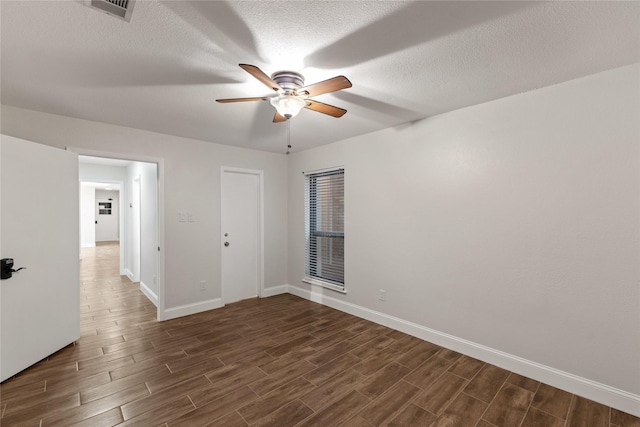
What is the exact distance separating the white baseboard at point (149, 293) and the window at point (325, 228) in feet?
7.91

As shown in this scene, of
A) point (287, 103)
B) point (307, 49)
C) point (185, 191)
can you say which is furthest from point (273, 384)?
point (185, 191)

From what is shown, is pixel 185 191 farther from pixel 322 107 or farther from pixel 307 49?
pixel 307 49

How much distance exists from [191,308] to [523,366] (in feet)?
12.9

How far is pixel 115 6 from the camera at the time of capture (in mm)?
1433

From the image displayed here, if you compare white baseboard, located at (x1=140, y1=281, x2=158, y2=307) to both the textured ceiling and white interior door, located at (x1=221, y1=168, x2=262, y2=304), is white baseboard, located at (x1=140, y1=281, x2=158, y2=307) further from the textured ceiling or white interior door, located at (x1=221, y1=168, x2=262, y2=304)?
the textured ceiling

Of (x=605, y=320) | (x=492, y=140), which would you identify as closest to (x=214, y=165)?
(x=492, y=140)

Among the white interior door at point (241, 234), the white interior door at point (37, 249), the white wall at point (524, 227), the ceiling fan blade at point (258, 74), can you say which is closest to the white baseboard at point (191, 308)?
the white interior door at point (241, 234)

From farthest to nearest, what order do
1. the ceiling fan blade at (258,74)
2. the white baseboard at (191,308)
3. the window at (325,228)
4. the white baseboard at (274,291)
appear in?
the white baseboard at (274,291) < the window at (325,228) < the white baseboard at (191,308) < the ceiling fan blade at (258,74)

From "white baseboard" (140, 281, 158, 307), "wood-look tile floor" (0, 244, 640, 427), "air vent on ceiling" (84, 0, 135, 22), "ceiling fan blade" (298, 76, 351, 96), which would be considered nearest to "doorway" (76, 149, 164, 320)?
"white baseboard" (140, 281, 158, 307)

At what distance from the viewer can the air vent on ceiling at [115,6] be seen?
1398 mm

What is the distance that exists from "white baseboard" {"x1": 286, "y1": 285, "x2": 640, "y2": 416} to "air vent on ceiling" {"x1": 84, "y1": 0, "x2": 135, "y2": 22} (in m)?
3.65

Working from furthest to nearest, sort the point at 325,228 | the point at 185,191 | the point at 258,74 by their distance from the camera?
the point at 325,228 < the point at 185,191 < the point at 258,74

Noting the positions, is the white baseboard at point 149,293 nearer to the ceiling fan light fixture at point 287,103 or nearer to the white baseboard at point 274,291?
the white baseboard at point 274,291

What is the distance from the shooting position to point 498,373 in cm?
248
